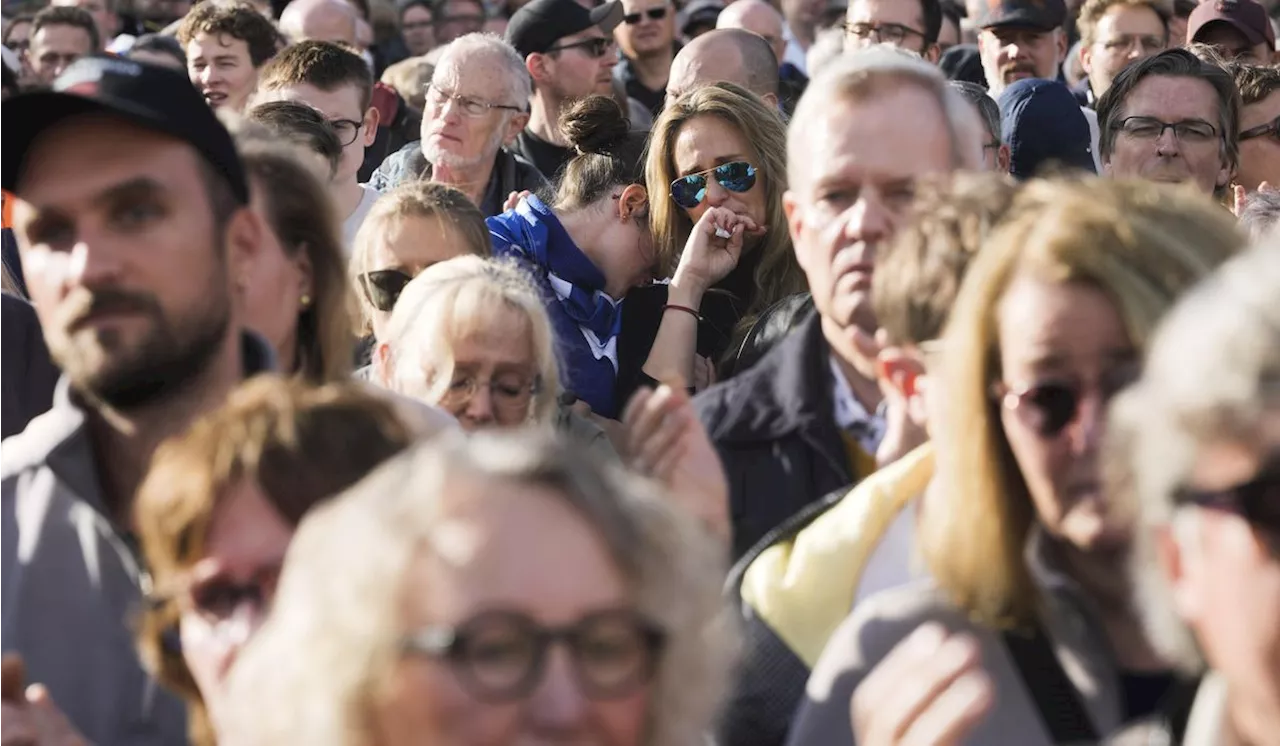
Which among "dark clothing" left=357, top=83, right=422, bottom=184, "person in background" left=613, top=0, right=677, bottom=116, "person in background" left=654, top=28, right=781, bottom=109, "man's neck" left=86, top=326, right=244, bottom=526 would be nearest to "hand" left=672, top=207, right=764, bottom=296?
"person in background" left=654, top=28, right=781, bottom=109

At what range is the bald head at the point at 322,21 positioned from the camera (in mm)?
9820

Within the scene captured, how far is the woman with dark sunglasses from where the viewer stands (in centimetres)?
249

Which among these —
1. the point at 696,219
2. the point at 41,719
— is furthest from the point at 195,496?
the point at 696,219

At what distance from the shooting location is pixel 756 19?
9.95 m

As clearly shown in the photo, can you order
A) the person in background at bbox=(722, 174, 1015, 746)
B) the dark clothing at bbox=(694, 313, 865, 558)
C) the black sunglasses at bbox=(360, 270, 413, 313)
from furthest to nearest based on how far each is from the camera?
1. the black sunglasses at bbox=(360, 270, 413, 313)
2. the dark clothing at bbox=(694, 313, 865, 558)
3. the person in background at bbox=(722, 174, 1015, 746)

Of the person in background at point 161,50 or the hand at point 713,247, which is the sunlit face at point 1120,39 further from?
the person in background at point 161,50

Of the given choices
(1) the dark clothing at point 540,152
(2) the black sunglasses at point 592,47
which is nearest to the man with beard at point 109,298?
(1) the dark clothing at point 540,152

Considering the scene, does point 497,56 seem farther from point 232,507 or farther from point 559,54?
point 232,507

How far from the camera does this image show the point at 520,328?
14.4 ft

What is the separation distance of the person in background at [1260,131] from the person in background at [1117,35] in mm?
1131

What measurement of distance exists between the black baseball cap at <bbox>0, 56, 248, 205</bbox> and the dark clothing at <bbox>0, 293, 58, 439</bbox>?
65.1 inches

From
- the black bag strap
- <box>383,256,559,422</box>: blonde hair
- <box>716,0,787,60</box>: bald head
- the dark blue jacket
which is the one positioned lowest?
<box>716,0,787,60</box>: bald head

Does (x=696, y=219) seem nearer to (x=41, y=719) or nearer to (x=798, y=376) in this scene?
(x=798, y=376)

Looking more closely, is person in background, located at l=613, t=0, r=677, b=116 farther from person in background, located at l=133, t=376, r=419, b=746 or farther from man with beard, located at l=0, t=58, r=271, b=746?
person in background, located at l=133, t=376, r=419, b=746
